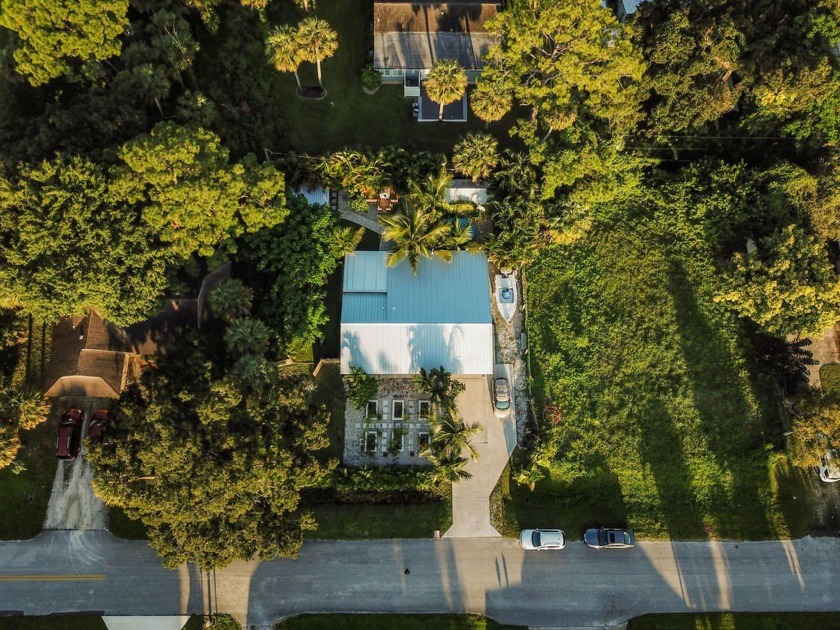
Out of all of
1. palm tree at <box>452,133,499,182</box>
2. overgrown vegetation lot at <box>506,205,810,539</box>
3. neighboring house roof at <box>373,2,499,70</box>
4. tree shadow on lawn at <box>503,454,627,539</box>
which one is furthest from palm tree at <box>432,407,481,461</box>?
neighboring house roof at <box>373,2,499,70</box>

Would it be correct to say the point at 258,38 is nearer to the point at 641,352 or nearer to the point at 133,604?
the point at 641,352

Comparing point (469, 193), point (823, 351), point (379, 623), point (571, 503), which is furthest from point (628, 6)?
point (379, 623)

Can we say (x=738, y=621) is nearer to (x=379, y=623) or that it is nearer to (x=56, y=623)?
(x=379, y=623)

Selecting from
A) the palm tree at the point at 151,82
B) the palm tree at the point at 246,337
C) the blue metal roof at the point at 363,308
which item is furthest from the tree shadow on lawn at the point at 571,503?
the palm tree at the point at 151,82

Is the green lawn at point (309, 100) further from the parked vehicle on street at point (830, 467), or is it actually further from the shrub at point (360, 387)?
the parked vehicle on street at point (830, 467)

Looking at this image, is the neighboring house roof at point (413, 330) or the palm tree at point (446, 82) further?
the palm tree at point (446, 82)

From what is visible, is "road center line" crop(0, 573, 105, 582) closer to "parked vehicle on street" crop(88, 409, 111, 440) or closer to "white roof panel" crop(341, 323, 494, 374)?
"parked vehicle on street" crop(88, 409, 111, 440)

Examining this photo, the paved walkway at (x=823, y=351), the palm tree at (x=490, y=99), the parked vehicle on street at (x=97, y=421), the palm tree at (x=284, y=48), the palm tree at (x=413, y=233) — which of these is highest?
the palm tree at (x=284, y=48)

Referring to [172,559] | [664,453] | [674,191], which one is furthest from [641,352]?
[172,559]
